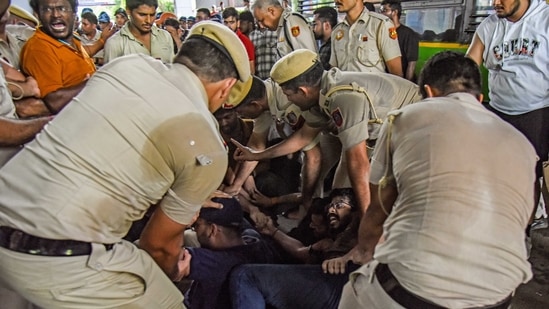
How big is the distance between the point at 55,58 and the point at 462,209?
1.98 m

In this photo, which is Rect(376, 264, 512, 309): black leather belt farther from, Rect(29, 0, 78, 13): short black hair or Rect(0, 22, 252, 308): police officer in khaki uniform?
Rect(29, 0, 78, 13): short black hair

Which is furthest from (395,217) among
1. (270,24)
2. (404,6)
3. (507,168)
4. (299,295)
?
(404,6)

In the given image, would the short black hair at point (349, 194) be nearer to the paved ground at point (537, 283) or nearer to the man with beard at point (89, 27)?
the paved ground at point (537, 283)

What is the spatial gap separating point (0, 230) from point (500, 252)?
134 cm

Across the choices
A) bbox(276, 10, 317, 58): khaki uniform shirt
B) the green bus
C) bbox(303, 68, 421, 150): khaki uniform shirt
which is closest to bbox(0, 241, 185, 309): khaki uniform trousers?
bbox(303, 68, 421, 150): khaki uniform shirt

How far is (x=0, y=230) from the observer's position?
125cm

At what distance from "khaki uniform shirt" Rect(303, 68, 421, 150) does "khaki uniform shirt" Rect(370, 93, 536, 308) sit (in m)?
0.97

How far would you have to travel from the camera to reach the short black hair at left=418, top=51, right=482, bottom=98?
1422mm

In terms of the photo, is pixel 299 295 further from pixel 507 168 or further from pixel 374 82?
pixel 374 82

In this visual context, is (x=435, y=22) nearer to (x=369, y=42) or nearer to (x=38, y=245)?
(x=369, y=42)

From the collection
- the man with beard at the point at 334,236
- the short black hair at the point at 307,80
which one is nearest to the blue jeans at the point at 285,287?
the man with beard at the point at 334,236

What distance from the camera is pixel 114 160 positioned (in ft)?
3.98

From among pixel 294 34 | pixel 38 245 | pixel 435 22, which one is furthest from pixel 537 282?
pixel 435 22

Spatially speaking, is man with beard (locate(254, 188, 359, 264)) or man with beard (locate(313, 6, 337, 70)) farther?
man with beard (locate(313, 6, 337, 70))
